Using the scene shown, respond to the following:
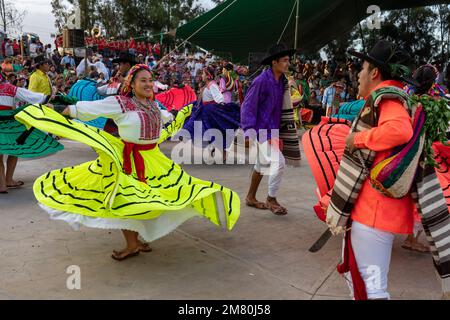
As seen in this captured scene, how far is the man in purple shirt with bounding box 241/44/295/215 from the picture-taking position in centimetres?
510

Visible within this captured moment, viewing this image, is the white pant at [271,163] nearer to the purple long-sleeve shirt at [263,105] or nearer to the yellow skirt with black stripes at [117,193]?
the purple long-sleeve shirt at [263,105]

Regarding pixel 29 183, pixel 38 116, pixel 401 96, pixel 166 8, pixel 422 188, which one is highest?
pixel 166 8

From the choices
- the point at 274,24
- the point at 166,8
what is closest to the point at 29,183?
the point at 274,24

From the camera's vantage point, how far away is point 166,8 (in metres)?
37.7

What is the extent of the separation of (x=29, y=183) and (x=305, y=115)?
5.84 meters

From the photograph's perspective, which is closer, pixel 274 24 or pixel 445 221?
pixel 445 221

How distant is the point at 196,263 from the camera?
3918 mm

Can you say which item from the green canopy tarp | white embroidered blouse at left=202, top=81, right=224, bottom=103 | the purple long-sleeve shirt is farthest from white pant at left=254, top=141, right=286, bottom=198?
the green canopy tarp

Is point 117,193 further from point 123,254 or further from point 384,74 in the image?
point 384,74

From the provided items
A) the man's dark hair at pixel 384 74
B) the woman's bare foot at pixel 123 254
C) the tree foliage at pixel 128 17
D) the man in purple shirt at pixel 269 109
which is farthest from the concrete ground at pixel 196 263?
the tree foliage at pixel 128 17

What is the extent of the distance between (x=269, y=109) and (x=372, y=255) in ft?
9.15

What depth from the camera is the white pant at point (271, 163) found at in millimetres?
5180
